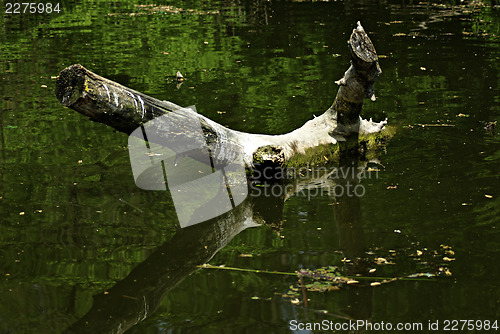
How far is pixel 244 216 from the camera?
5992 mm

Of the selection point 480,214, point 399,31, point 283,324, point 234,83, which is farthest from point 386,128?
point 399,31

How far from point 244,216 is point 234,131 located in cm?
114

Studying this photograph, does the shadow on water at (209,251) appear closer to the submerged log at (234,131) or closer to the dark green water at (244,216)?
the dark green water at (244,216)

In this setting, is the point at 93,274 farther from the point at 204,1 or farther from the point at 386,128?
the point at 204,1

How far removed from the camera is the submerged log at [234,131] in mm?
5473

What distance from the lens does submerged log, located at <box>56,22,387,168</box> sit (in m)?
5.47

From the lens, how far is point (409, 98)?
9398 millimetres

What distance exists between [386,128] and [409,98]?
1731 millimetres

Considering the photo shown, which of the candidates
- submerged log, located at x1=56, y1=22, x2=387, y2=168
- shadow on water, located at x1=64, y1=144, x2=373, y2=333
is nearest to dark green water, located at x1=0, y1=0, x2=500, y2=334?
shadow on water, located at x1=64, y1=144, x2=373, y2=333
